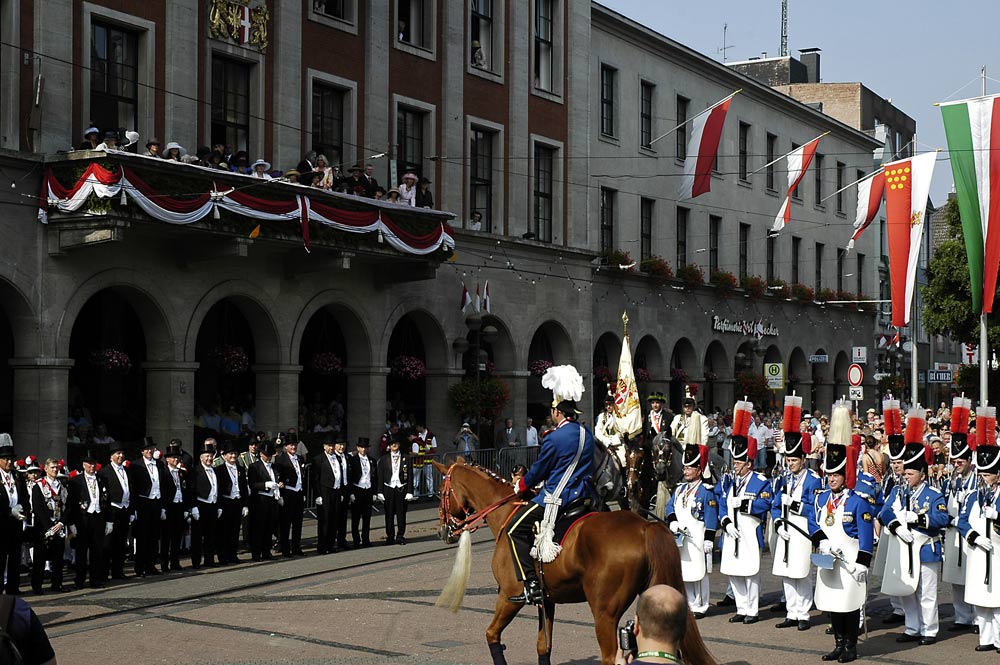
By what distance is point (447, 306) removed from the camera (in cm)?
3066

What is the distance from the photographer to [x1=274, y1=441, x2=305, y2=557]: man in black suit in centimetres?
2005

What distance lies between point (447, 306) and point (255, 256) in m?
6.39

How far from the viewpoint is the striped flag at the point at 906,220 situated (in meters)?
25.0

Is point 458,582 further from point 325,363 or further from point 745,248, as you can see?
point 745,248

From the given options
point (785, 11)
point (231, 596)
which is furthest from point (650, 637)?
point (785, 11)

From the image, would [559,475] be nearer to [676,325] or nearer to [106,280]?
[106,280]

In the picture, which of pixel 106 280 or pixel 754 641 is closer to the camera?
pixel 754 641

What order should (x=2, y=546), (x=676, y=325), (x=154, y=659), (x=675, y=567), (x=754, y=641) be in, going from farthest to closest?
(x=676, y=325), (x=2, y=546), (x=754, y=641), (x=154, y=659), (x=675, y=567)

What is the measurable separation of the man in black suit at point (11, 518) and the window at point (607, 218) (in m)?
24.1

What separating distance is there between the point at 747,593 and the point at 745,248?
33613 mm

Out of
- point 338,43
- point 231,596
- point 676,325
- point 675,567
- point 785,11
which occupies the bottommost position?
point 231,596

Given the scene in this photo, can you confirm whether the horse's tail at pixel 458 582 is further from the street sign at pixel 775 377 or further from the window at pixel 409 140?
the street sign at pixel 775 377

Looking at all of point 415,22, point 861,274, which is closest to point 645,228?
point 415,22

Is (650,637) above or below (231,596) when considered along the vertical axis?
above
